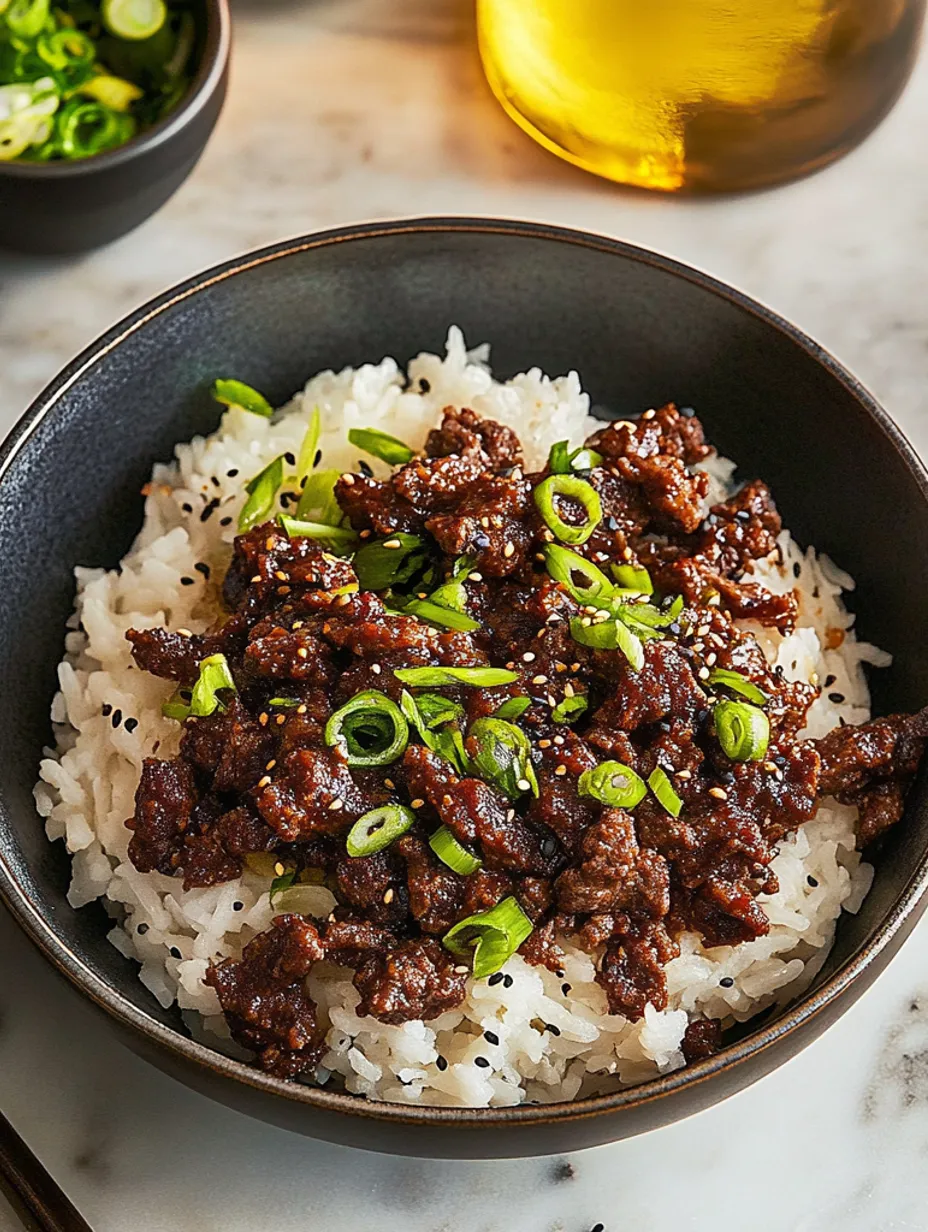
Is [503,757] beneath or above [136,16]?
beneath

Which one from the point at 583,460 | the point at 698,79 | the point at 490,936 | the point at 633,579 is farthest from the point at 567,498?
the point at 698,79

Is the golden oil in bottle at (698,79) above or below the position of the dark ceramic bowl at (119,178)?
above

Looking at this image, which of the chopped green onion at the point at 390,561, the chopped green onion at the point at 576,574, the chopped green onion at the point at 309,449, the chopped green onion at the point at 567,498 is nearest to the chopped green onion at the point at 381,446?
the chopped green onion at the point at 309,449

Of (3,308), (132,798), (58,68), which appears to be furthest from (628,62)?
(132,798)

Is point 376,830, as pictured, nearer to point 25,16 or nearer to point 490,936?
point 490,936

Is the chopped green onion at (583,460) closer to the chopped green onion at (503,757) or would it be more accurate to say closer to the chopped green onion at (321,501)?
the chopped green onion at (321,501)

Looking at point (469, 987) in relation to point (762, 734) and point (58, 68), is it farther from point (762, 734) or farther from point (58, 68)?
point (58, 68)
